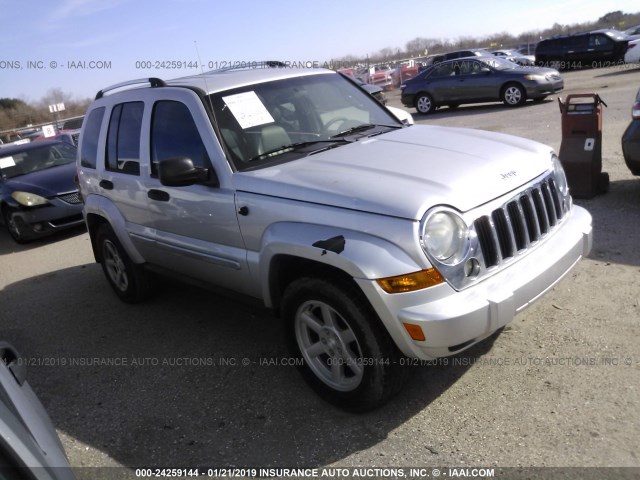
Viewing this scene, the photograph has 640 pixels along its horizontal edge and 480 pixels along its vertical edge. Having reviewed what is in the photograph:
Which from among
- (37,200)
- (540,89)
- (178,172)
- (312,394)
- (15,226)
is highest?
(178,172)

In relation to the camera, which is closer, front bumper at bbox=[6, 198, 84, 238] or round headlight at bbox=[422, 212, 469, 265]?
round headlight at bbox=[422, 212, 469, 265]

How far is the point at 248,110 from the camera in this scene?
3977mm

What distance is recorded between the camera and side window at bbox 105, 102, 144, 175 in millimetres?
4613

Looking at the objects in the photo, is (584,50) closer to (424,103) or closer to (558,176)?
(424,103)

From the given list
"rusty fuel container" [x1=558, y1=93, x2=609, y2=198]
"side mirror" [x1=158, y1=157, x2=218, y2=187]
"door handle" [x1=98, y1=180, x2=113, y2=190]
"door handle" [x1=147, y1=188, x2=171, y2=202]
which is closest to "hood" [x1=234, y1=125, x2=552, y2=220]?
"side mirror" [x1=158, y1=157, x2=218, y2=187]

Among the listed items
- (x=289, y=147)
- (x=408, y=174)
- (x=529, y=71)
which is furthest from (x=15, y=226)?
(x=529, y=71)

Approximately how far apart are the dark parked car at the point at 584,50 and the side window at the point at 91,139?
24.8 metres

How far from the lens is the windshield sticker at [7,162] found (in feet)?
32.6

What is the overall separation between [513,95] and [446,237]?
14.4 meters

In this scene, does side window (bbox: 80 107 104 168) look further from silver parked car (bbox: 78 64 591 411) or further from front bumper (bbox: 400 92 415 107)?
front bumper (bbox: 400 92 415 107)

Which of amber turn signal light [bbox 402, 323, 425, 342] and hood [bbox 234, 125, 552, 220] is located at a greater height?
hood [bbox 234, 125, 552, 220]

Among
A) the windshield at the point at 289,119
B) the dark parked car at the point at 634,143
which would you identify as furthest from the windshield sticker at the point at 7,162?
the dark parked car at the point at 634,143

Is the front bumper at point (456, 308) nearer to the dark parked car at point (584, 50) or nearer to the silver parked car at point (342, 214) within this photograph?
the silver parked car at point (342, 214)

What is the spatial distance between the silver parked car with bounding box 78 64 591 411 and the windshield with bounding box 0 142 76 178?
6144 mm
